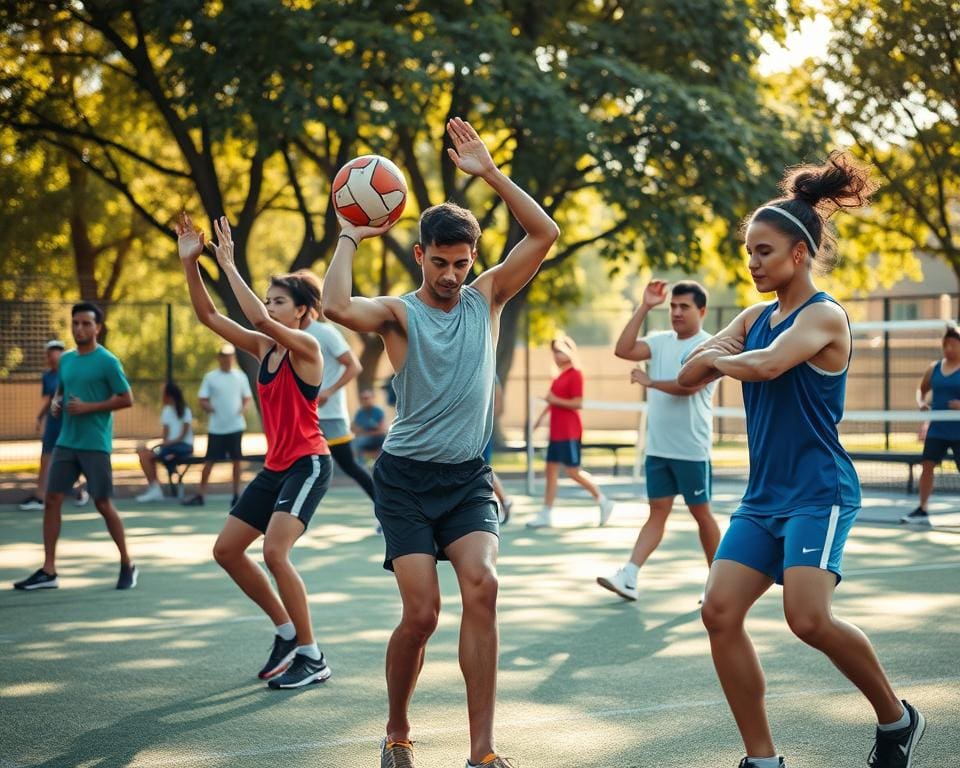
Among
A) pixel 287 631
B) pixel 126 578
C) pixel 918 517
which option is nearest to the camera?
pixel 287 631

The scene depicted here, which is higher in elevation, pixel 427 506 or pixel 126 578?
pixel 427 506

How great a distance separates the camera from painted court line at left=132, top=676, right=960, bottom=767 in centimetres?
489

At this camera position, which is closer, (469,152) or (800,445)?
(800,445)

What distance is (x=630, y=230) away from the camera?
20984mm

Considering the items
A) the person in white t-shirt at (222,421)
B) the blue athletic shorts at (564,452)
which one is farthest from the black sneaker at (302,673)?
the person in white t-shirt at (222,421)

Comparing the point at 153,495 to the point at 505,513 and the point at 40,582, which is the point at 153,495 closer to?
the point at 505,513

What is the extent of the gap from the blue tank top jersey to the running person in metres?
7.89

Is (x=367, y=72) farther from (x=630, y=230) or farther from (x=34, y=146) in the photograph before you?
(x=34, y=146)

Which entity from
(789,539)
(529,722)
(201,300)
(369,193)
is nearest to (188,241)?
(201,300)

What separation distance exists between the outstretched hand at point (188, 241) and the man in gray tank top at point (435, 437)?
159cm

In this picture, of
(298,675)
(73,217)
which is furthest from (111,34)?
(298,675)

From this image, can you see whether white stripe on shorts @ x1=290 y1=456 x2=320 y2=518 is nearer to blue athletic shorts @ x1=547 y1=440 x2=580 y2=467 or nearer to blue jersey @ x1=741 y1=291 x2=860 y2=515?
blue jersey @ x1=741 y1=291 x2=860 y2=515

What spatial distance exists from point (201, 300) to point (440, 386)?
2130 mm

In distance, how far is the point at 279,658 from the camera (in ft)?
20.7
